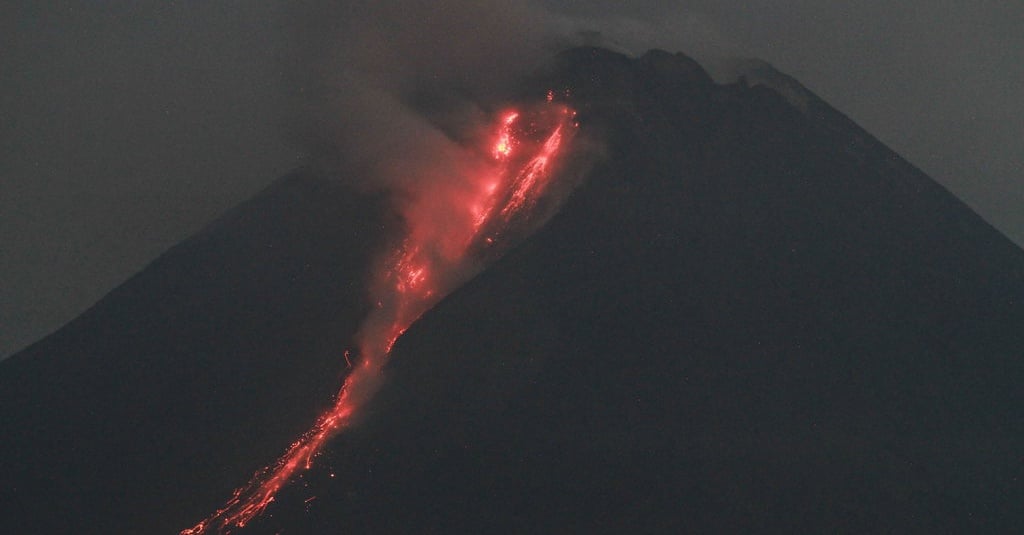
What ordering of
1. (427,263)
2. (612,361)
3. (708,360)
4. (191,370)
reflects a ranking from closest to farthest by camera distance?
(612,361), (708,360), (191,370), (427,263)

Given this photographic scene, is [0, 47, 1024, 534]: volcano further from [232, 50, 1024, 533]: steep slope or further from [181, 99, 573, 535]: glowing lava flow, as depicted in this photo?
[181, 99, 573, 535]: glowing lava flow

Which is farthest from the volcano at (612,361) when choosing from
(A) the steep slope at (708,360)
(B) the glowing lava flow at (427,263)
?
(B) the glowing lava flow at (427,263)

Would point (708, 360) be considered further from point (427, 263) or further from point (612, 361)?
point (427, 263)

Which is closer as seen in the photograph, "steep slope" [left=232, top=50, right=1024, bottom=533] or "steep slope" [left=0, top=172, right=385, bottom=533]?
"steep slope" [left=232, top=50, right=1024, bottom=533]

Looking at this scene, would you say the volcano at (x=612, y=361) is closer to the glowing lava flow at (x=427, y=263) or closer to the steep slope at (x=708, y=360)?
the steep slope at (x=708, y=360)

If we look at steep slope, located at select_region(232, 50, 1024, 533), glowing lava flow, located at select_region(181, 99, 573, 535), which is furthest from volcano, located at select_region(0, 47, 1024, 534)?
glowing lava flow, located at select_region(181, 99, 573, 535)

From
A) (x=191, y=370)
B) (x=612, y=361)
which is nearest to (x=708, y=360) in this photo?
(x=612, y=361)
